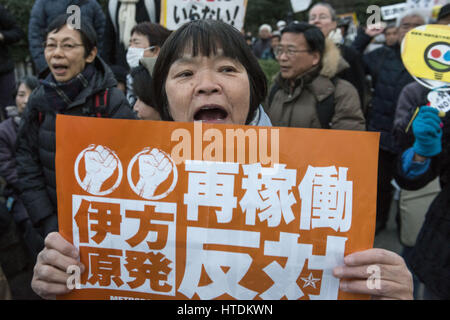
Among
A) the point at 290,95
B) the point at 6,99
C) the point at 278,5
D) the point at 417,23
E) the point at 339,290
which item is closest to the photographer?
the point at 339,290

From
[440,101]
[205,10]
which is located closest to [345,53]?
[205,10]

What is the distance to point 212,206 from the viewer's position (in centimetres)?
112

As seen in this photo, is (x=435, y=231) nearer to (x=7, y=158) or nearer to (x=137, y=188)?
(x=137, y=188)

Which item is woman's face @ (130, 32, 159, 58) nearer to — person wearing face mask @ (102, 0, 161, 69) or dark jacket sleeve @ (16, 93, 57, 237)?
person wearing face mask @ (102, 0, 161, 69)

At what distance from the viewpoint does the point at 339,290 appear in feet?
3.62

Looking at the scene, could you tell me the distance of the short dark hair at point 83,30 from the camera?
82.6 inches

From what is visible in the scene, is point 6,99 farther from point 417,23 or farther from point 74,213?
point 417,23

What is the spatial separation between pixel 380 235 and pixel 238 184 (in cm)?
367

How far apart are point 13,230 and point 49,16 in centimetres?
180

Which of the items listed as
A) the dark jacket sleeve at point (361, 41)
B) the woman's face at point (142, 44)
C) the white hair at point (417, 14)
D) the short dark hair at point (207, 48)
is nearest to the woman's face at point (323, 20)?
the white hair at point (417, 14)

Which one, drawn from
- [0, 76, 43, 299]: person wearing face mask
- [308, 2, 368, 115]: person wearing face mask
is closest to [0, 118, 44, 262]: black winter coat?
[0, 76, 43, 299]: person wearing face mask

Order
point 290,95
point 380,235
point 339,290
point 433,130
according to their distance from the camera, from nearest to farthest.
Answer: point 339,290, point 433,130, point 290,95, point 380,235

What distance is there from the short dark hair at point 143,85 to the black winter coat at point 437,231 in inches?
56.5

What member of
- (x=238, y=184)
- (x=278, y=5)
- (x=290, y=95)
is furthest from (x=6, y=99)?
(x=278, y=5)
